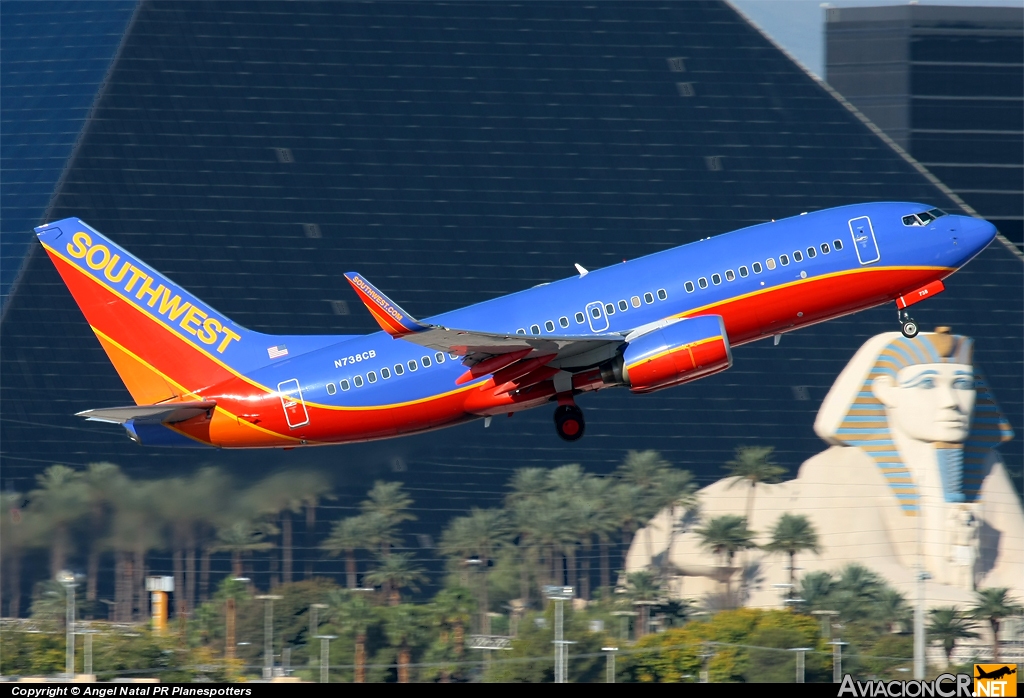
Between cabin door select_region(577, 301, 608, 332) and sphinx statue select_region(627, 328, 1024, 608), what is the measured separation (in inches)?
1800

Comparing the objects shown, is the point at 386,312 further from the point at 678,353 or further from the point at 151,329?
the point at 151,329

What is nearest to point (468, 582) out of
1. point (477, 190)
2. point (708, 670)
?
point (708, 670)

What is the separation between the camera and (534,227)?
118m

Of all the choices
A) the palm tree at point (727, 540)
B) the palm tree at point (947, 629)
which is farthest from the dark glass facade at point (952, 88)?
the palm tree at point (947, 629)

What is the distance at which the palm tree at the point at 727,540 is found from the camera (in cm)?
8244

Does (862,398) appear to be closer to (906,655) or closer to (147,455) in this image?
(906,655)

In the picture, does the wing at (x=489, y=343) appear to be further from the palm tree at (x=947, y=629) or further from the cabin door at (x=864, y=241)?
the palm tree at (x=947, y=629)

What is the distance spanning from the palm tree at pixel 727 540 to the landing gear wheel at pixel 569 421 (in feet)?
147

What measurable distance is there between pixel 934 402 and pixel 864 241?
48.5m

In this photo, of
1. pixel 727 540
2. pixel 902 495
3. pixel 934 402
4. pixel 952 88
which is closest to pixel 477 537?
pixel 727 540

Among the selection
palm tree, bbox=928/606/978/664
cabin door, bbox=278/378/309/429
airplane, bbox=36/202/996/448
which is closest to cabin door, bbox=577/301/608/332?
airplane, bbox=36/202/996/448

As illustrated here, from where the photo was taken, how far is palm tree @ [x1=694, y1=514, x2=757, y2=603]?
270ft

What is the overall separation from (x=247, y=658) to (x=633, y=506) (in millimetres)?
33056

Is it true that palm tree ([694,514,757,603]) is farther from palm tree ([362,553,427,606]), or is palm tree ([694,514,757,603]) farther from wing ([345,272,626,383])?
wing ([345,272,626,383])
